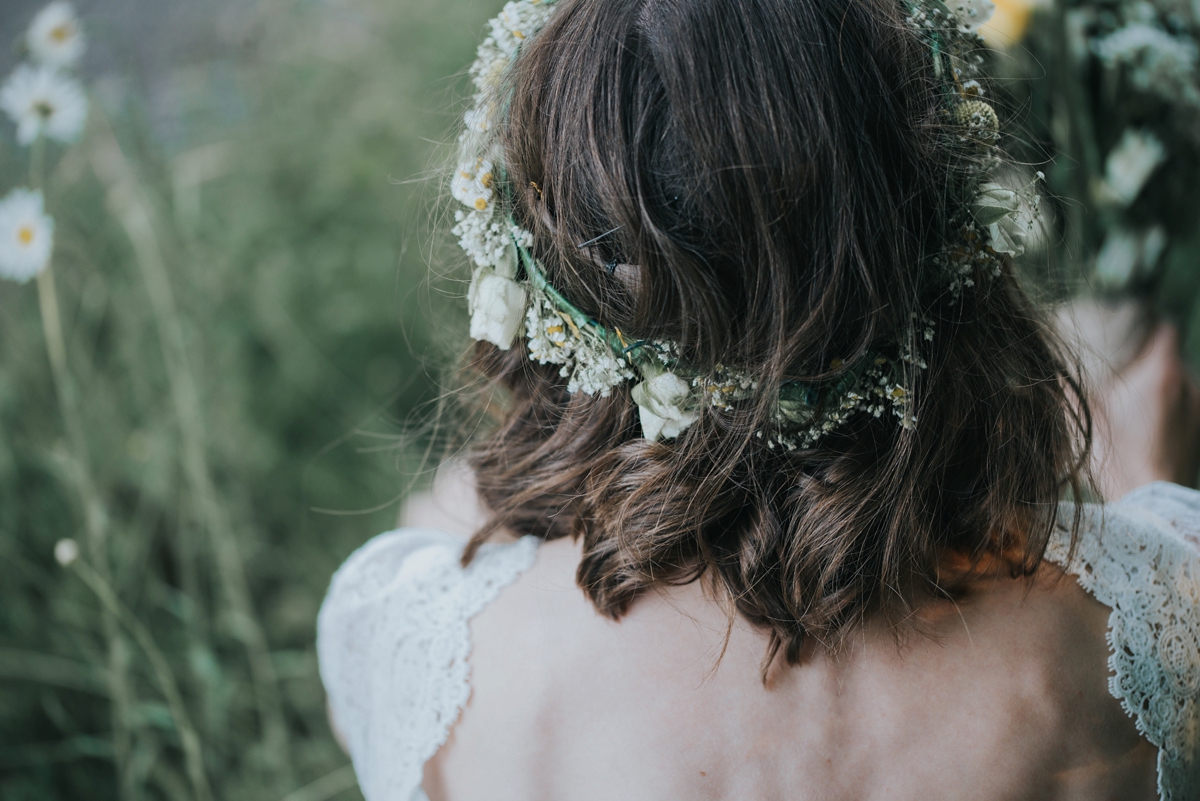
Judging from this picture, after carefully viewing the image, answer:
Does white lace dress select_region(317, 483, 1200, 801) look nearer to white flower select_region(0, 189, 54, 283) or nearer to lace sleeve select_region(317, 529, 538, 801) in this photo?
lace sleeve select_region(317, 529, 538, 801)

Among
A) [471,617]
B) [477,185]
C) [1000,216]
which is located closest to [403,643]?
[471,617]

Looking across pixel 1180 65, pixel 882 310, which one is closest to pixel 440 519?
pixel 882 310

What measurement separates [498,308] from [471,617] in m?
0.41

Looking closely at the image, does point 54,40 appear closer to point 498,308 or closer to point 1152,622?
point 498,308

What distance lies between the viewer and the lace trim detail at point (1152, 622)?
2.86 feet

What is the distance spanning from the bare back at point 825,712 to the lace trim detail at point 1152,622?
0.02 metres

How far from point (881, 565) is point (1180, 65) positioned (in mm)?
1243

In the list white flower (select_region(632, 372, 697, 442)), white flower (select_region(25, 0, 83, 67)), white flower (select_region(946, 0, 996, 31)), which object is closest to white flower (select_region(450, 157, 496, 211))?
white flower (select_region(632, 372, 697, 442))

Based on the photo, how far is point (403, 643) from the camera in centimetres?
102

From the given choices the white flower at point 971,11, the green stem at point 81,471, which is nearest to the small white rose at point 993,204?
the white flower at point 971,11

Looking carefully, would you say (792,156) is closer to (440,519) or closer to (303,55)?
(440,519)

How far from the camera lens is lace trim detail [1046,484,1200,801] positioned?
2.86ft

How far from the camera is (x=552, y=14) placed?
0.86m

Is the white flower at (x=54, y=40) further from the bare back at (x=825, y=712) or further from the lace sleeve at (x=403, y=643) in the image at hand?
the bare back at (x=825, y=712)
